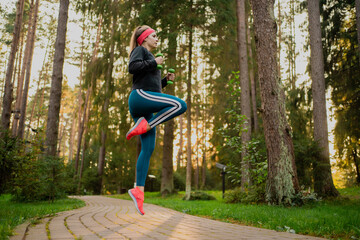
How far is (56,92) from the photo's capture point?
10.2m

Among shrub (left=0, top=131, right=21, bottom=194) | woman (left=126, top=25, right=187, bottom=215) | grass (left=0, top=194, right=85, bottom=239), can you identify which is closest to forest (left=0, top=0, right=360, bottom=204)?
shrub (left=0, top=131, right=21, bottom=194)

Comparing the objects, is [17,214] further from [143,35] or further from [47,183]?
[47,183]

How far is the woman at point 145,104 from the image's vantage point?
9.68 ft

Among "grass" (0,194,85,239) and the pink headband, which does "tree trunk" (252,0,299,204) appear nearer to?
the pink headband

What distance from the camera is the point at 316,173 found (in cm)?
884

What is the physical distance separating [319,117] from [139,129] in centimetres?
863

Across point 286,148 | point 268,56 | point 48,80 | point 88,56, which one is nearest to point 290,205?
point 286,148

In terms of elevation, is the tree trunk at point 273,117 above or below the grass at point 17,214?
above

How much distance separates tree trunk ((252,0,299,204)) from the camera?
6926mm

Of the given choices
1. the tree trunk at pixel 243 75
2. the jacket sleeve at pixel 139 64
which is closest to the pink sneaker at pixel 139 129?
the jacket sleeve at pixel 139 64

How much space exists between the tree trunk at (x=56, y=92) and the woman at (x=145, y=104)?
7659 millimetres

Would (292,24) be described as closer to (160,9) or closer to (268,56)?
(160,9)

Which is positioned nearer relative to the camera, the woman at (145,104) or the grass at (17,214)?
the grass at (17,214)

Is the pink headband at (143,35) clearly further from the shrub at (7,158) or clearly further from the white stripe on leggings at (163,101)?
the shrub at (7,158)
